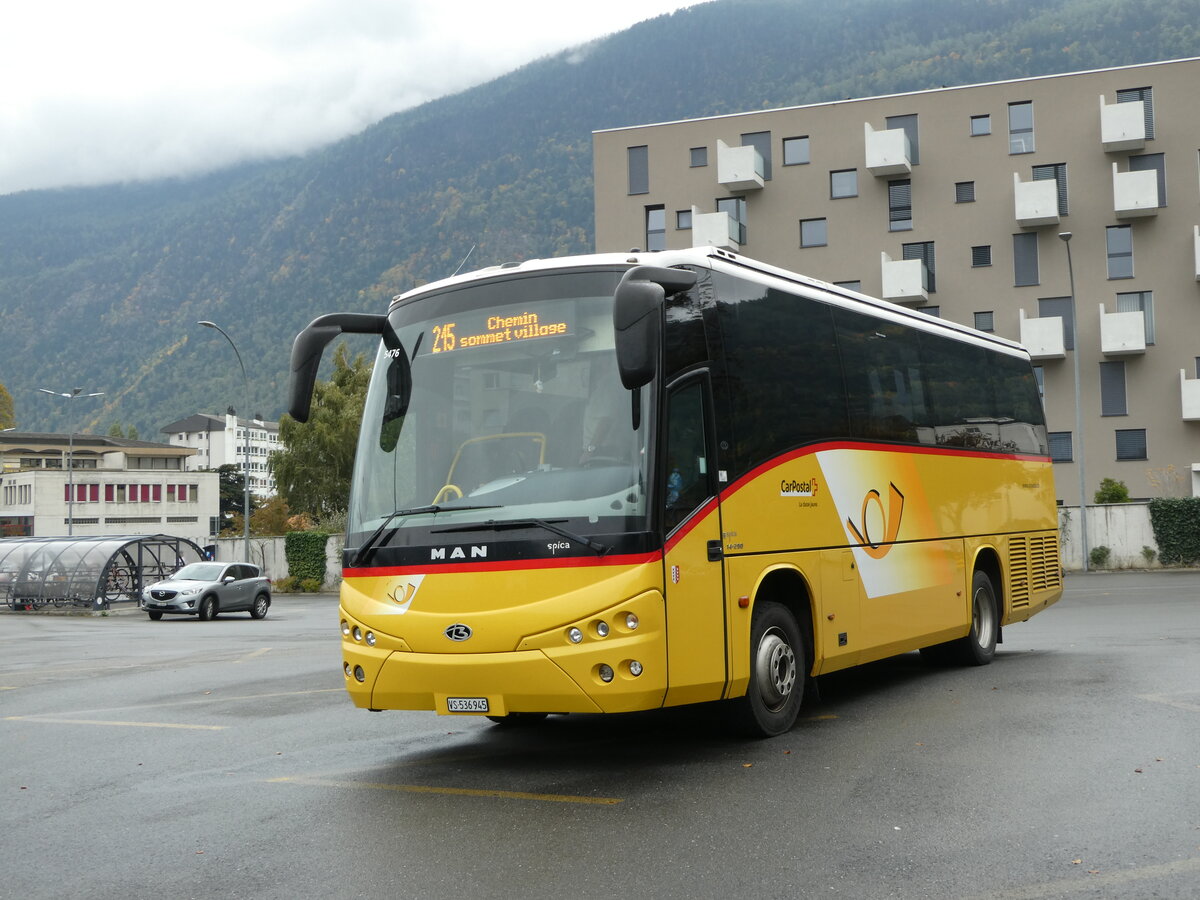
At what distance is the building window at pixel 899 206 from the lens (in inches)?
2078

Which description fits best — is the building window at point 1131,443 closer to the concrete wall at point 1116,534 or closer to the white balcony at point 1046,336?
the white balcony at point 1046,336

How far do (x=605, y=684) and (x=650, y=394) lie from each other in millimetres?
1765

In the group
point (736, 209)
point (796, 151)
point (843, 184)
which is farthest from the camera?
point (736, 209)

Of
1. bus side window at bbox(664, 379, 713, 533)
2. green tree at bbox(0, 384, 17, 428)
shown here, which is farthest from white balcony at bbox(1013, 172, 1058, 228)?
green tree at bbox(0, 384, 17, 428)

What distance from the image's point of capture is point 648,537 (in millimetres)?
7633

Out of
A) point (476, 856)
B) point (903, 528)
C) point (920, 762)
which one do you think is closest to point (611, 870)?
point (476, 856)

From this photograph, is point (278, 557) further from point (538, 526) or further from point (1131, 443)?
point (538, 526)

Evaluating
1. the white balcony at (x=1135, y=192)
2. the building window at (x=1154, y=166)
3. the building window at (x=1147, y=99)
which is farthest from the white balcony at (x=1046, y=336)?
the building window at (x=1147, y=99)

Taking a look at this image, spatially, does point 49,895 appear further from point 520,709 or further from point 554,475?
point 554,475

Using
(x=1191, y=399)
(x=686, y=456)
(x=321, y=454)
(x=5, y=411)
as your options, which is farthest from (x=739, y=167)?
(x=5, y=411)

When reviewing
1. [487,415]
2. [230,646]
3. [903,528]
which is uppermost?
[487,415]

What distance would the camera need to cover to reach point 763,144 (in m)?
54.7

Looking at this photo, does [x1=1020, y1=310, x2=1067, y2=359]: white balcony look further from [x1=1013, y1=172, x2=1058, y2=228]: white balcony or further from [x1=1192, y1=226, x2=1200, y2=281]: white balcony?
[x1=1192, y1=226, x2=1200, y2=281]: white balcony

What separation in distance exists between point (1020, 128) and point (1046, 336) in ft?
27.7
